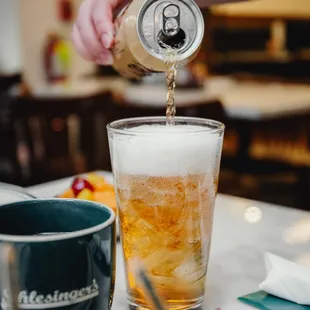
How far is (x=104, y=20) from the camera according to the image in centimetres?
95

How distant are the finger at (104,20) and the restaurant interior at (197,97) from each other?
43.0 inches

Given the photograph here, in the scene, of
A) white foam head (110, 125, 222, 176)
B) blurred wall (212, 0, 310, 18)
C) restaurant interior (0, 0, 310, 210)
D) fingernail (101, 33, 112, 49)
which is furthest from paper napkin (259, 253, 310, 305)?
blurred wall (212, 0, 310, 18)

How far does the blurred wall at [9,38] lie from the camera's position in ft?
17.0

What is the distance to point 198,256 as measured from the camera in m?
0.66

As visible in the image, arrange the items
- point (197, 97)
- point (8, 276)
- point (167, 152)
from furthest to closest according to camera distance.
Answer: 1. point (197, 97)
2. point (167, 152)
3. point (8, 276)

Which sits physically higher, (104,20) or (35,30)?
(104,20)

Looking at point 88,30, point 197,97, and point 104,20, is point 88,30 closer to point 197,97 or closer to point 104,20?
point 104,20

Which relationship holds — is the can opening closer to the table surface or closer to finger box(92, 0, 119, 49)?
finger box(92, 0, 119, 49)

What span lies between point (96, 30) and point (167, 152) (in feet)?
1.43

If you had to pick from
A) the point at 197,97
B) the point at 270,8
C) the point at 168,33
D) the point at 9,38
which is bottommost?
the point at 197,97

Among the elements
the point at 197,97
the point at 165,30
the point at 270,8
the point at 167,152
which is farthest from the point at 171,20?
the point at 270,8

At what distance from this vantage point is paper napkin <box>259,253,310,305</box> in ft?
2.25

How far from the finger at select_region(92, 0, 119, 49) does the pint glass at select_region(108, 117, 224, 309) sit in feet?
0.97

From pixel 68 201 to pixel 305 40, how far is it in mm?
6144
